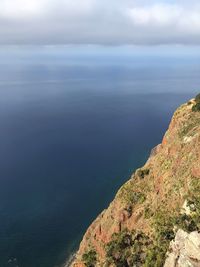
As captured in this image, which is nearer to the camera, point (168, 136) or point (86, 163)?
point (168, 136)

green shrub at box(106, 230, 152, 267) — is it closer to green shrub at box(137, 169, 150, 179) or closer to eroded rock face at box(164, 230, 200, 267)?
eroded rock face at box(164, 230, 200, 267)

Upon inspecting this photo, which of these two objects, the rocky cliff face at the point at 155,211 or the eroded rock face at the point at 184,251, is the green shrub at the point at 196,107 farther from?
the eroded rock face at the point at 184,251

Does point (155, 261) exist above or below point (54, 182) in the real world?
above

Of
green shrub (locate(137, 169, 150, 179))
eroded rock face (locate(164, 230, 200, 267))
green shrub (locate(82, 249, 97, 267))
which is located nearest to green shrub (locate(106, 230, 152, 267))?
green shrub (locate(82, 249, 97, 267))

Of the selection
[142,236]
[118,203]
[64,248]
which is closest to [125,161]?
[64,248]

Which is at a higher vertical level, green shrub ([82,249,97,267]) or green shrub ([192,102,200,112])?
green shrub ([192,102,200,112])

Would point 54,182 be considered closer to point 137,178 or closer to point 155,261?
point 137,178

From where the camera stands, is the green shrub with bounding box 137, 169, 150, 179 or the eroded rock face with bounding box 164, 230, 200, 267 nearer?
the eroded rock face with bounding box 164, 230, 200, 267
